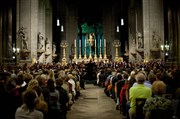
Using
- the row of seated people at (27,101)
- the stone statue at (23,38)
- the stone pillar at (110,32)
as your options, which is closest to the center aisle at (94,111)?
the row of seated people at (27,101)

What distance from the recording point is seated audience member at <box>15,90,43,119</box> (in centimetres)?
496

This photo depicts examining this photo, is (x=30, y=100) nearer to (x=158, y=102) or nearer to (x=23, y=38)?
(x=158, y=102)

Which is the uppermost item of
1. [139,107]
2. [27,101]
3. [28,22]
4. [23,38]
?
[28,22]

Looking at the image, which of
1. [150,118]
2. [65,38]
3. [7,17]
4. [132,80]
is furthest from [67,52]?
[150,118]

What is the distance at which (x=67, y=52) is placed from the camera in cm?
4741

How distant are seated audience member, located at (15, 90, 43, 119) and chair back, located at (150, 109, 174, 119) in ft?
6.94

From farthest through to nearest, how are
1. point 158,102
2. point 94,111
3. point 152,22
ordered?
1. point 152,22
2. point 94,111
3. point 158,102

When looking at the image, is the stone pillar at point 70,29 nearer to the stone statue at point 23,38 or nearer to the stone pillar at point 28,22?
the stone pillar at point 28,22

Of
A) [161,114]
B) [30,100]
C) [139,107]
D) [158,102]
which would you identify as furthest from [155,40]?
[30,100]

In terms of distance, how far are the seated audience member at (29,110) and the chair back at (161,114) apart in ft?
6.94

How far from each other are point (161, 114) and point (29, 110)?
235 centimetres

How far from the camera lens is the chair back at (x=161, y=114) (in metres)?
5.91

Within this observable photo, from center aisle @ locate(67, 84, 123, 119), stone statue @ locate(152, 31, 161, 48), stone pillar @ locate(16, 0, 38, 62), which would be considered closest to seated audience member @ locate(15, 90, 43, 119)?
center aisle @ locate(67, 84, 123, 119)

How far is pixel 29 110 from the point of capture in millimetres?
5039
